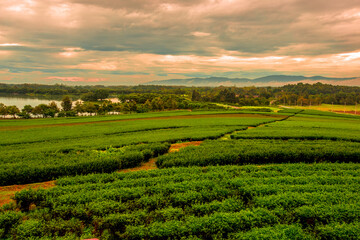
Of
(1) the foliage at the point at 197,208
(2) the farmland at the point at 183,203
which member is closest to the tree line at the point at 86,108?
(2) the farmland at the point at 183,203

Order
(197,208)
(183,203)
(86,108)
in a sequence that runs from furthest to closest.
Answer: (86,108)
(183,203)
(197,208)

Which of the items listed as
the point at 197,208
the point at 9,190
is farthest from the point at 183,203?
the point at 9,190

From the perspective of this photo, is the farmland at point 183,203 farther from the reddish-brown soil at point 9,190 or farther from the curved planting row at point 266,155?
the curved planting row at point 266,155

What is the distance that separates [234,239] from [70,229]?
6621 mm

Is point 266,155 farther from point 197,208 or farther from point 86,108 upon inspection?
point 86,108

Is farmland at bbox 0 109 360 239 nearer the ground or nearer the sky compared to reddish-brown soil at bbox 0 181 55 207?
nearer the sky

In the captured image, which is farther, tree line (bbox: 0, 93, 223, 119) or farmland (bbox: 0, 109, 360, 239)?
tree line (bbox: 0, 93, 223, 119)

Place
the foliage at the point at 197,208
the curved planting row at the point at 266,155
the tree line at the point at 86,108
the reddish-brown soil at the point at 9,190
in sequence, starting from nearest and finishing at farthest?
the foliage at the point at 197,208 < the reddish-brown soil at the point at 9,190 < the curved planting row at the point at 266,155 < the tree line at the point at 86,108

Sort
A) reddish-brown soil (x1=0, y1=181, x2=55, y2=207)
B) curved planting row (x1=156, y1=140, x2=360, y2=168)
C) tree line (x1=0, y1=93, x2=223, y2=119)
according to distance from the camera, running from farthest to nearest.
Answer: tree line (x1=0, y1=93, x2=223, y2=119) → curved planting row (x1=156, y1=140, x2=360, y2=168) → reddish-brown soil (x1=0, y1=181, x2=55, y2=207)

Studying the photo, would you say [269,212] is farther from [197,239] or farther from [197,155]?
[197,155]

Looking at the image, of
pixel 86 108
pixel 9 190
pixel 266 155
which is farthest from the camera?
pixel 86 108

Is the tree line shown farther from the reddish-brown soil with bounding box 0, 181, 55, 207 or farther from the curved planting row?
the reddish-brown soil with bounding box 0, 181, 55, 207

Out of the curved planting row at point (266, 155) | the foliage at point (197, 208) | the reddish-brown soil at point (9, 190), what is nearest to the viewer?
the foliage at point (197, 208)

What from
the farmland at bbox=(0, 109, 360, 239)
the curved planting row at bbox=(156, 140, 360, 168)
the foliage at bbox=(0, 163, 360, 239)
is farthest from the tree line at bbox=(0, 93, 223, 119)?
the foliage at bbox=(0, 163, 360, 239)
